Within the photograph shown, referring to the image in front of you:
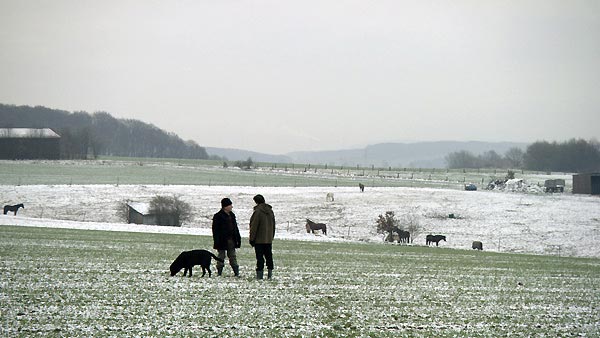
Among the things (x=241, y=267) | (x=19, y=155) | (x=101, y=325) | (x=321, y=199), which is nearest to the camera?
(x=101, y=325)

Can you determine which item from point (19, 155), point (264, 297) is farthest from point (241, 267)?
point (19, 155)

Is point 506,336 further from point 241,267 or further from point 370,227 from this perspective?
point 370,227

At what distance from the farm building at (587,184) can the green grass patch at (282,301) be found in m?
86.2

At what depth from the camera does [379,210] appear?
81.4m

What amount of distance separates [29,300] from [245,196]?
74.1 metres

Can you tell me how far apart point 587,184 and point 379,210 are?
132 ft

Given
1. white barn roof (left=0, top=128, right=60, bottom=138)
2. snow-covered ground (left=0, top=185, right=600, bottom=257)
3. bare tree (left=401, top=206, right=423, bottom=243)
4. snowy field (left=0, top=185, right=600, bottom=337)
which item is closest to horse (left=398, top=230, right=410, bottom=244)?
bare tree (left=401, top=206, right=423, bottom=243)

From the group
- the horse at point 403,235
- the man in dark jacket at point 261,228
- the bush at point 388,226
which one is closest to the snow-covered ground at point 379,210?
the bush at point 388,226

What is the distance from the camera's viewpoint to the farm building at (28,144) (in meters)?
141

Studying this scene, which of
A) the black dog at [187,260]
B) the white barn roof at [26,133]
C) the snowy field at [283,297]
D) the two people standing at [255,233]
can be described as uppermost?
the white barn roof at [26,133]

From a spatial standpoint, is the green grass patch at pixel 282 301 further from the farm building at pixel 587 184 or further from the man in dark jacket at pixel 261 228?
the farm building at pixel 587 184

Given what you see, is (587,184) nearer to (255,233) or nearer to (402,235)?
(402,235)

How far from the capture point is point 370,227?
73500 millimetres

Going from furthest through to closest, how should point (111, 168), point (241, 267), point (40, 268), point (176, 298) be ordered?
point (111, 168) → point (241, 267) → point (40, 268) → point (176, 298)
